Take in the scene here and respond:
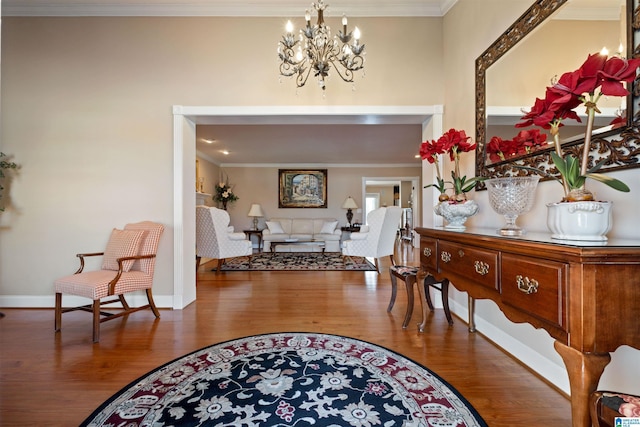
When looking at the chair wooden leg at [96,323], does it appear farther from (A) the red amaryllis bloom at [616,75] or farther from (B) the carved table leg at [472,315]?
(A) the red amaryllis bloom at [616,75]

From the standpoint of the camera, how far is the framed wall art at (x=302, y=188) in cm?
820

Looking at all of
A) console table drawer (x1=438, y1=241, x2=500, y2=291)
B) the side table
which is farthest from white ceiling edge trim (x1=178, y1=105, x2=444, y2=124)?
the side table

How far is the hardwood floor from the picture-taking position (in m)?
1.44

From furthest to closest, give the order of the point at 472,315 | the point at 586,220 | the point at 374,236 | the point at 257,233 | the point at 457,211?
1. the point at 257,233
2. the point at 374,236
3. the point at 472,315
4. the point at 457,211
5. the point at 586,220

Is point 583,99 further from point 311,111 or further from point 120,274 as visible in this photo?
point 120,274

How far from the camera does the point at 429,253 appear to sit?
2.09m

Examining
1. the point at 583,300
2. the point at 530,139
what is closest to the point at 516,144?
the point at 530,139

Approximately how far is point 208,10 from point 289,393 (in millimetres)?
3547

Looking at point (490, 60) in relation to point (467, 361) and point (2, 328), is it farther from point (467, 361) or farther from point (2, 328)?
point (2, 328)

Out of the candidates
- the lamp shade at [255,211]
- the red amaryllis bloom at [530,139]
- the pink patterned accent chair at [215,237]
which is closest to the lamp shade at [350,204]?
the lamp shade at [255,211]

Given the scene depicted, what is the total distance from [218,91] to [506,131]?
2.69 metres

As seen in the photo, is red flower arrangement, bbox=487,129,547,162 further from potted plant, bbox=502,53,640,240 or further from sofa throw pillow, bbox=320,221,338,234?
sofa throw pillow, bbox=320,221,338,234

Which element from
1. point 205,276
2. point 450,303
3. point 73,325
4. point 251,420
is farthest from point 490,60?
point 205,276

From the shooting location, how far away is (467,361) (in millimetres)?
1846
